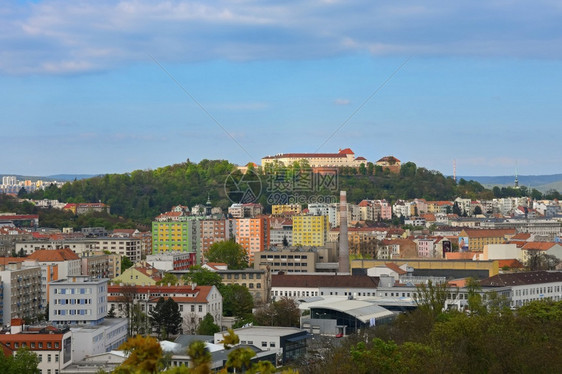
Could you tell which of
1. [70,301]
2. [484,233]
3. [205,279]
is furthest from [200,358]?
[484,233]

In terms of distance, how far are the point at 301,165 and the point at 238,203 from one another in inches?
757

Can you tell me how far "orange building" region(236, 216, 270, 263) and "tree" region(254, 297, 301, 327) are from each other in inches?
1073

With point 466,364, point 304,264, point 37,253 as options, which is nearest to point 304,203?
point 304,264

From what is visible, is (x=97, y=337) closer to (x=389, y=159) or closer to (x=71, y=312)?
(x=71, y=312)

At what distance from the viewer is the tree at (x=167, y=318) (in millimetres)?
30469

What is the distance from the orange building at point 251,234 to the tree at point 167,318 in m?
29.4

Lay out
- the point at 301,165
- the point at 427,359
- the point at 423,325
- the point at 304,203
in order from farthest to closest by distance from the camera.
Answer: the point at 301,165
the point at 304,203
the point at 423,325
the point at 427,359

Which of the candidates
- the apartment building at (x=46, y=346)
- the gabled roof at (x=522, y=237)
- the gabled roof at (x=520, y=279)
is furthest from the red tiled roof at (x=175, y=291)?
the gabled roof at (x=522, y=237)

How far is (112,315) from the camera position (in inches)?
1265

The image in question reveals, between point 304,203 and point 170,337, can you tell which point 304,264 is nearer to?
point 170,337

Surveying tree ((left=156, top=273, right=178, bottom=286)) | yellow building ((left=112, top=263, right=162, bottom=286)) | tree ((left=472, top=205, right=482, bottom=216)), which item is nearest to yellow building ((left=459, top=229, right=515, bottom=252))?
tree ((left=472, top=205, right=482, bottom=216))

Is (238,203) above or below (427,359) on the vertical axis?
above

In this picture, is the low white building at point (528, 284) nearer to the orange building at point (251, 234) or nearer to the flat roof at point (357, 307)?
the flat roof at point (357, 307)

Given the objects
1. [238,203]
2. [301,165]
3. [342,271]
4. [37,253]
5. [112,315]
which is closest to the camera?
[112,315]
